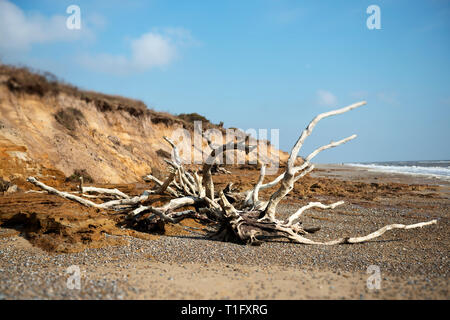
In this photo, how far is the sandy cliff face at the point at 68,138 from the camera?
431 inches

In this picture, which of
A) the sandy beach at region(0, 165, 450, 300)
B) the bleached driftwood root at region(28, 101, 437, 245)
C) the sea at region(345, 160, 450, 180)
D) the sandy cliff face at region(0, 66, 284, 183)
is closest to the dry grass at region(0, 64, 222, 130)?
the sandy cliff face at region(0, 66, 284, 183)

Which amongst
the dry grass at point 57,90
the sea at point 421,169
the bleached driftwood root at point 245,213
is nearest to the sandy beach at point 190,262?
the bleached driftwood root at point 245,213

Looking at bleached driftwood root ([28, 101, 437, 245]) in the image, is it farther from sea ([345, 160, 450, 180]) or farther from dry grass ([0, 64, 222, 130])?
sea ([345, 160, 450, 180])

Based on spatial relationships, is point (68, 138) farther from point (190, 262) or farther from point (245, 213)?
point (190, 262)

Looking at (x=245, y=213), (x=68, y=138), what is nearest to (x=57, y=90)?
(x=68, y=138)

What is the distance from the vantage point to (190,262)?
147 inches

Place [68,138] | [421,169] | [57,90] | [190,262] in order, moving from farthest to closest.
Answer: [421,169], [57,90], [68,138], [190,262]

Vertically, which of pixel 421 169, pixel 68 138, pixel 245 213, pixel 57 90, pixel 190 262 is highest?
pixel 57 90

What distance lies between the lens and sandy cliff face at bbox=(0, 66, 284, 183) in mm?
10945

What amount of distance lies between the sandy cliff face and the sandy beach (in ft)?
18.1

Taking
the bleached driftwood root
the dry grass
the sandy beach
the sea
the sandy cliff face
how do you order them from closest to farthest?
1. the sandy beach
2. the bleached driftwood root
3. the sandy cliff face
4. the dry grass
5. the sea

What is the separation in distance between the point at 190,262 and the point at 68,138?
479 inches

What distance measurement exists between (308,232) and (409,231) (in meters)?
2.16

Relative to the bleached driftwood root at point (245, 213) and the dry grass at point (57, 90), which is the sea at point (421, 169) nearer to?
the bleached driftwood root at point (245, 213)
